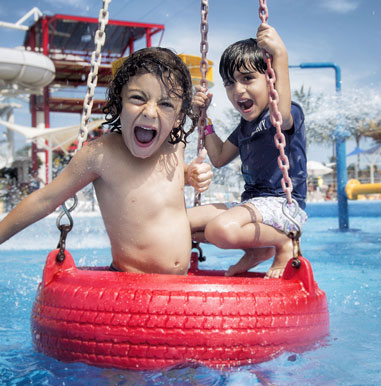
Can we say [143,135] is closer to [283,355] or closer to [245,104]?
[245,104]

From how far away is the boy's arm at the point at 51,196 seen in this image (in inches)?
76.5

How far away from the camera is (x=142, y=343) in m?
1.59

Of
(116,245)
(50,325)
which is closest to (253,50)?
(116,245)

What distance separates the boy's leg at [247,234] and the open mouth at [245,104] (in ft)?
1.70

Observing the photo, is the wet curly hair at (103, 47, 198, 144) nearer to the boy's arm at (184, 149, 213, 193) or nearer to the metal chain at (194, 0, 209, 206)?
the boy's arm at (184, 149, 213, 193)

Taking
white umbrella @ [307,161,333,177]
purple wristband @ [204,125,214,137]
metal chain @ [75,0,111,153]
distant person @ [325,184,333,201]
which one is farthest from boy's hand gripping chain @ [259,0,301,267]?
white umbrella @ [307,161,333,177]

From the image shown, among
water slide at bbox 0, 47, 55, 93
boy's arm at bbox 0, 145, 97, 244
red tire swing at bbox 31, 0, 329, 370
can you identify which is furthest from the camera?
water slide at bbox 0, 47, 55, 93

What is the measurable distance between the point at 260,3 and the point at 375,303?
1916 mm

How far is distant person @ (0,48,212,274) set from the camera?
1.89m

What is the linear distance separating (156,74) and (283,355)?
1.13m

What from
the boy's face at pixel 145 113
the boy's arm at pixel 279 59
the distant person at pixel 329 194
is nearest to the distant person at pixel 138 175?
the boy's face at pixel 145 113

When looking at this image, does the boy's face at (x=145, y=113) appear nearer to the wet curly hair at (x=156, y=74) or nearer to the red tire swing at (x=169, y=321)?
the wet curly hair at (x=156, y=74)

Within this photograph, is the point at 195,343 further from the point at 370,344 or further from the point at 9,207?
the point at 9,207

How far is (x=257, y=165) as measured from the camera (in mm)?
2504
